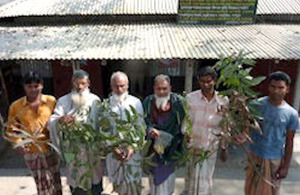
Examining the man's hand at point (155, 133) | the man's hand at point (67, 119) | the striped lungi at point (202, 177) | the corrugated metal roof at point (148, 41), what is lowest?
the striped lungi at point (202, 177)

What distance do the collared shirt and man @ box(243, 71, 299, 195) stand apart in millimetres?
419

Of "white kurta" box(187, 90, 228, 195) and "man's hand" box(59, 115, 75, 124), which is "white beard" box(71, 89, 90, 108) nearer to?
"man's hand" box(59, 115, 75, 124)

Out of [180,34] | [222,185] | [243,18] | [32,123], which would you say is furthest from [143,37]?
[32,123]

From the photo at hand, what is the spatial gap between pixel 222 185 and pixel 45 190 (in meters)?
2.60

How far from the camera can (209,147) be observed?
325cm

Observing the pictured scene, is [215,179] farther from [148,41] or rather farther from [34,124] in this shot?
[148,41]

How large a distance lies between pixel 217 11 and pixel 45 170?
6564 mm

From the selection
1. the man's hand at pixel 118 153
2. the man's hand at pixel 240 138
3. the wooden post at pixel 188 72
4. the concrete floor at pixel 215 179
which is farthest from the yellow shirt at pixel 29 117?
the wooden post at pixel 188 72

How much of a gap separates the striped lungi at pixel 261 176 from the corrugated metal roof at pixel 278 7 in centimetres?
658

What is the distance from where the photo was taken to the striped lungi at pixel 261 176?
3.12 m

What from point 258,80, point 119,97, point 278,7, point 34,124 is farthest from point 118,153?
point 278,7

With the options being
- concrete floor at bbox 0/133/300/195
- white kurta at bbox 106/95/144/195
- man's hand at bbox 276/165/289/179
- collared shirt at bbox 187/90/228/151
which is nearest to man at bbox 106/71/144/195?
white kurta at bbox 106/95/144/195

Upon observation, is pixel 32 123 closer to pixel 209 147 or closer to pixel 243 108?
pixel 209 147

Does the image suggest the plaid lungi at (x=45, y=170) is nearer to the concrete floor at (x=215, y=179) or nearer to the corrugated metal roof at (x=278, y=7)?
the concrete floor at (x=215, y=179)
